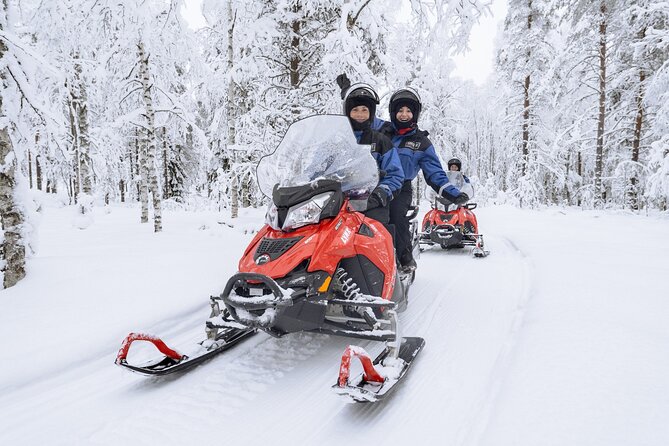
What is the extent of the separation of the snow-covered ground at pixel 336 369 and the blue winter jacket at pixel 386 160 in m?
1.40

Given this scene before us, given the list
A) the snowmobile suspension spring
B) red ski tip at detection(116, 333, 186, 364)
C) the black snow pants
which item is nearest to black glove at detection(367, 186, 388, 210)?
the snowmobile suspension spring

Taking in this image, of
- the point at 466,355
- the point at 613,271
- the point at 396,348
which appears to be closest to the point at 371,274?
the point at 396,348

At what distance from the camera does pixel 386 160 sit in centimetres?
412

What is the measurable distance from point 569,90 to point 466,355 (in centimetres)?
1683

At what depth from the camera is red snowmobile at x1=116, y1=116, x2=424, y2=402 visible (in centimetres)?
278

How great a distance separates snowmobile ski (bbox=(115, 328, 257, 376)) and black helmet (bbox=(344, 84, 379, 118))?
2488 millimetres

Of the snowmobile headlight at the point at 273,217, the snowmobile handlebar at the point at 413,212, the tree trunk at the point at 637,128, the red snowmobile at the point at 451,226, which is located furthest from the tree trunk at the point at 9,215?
the tree trunk at the point at 637,128

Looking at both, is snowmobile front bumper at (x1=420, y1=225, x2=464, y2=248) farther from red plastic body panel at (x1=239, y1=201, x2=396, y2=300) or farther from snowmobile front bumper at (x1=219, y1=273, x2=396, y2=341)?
snowmobile front bumper at (x1=219, y1=273, x2=396, y2=341)

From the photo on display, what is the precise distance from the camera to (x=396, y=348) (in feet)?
9.73

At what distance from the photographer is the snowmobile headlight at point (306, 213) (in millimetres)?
3100

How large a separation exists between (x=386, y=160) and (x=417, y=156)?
100 cm

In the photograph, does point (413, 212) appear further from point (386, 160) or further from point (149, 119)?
point (149, 119)

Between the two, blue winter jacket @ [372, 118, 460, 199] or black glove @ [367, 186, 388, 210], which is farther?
blue winter jacket @ [372, 118, 460, 199]

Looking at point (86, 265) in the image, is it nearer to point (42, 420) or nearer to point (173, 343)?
point (173, 343)
